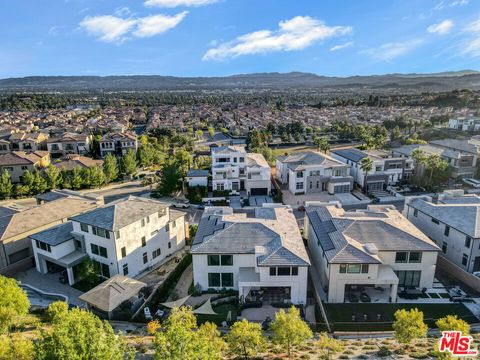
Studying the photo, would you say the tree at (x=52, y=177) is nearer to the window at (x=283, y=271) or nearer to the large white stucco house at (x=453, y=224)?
the window at (x=283, y=271)

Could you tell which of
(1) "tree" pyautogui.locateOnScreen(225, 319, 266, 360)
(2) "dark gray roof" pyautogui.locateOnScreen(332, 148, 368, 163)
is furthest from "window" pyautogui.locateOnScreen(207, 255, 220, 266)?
(2) "dark gray roof" pyautogui.locateOnScreen(332, 148, 368, 163)

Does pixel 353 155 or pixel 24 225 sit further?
pixel 353 155

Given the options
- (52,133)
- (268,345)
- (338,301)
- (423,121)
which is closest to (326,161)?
(338,301)

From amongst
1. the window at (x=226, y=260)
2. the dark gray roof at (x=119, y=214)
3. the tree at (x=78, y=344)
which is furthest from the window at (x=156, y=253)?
the tree at (x=78, y=344)

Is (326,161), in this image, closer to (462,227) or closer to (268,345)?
(462,227)

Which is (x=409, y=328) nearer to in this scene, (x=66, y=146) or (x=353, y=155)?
(x=353, y=155)

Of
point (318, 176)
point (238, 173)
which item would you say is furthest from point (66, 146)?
point (318, 176)
